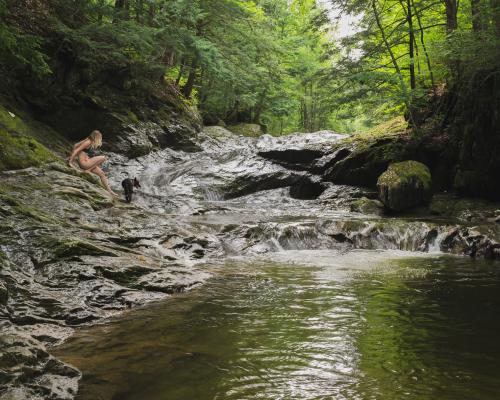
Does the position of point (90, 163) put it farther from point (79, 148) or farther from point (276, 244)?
point (276, 244)

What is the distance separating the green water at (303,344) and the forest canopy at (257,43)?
5.56 m

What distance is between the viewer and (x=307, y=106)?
35.6 meters

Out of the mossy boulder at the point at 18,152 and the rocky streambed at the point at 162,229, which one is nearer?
the rocky streambed at the point at 162,229

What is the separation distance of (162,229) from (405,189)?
7558 mm

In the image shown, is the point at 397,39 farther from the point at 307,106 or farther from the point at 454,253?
the point at 307,106

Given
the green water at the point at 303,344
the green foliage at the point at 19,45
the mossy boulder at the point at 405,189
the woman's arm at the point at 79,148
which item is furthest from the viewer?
the mossy boulder at the point at 405,189

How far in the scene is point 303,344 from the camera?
3434mm

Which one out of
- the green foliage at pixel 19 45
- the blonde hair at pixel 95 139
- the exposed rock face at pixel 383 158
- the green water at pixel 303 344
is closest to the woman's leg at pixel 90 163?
the blonde hair at pixel 95 139

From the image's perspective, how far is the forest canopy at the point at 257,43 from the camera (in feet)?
33.9

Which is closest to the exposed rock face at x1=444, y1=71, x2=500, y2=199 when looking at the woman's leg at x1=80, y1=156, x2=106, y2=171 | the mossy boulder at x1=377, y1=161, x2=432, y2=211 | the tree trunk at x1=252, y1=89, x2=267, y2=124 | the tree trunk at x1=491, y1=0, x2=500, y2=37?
the mossy boulder at x1=377, y1=161, x2=432, y2=211

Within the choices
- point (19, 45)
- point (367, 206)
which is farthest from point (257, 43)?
point (19, 45)

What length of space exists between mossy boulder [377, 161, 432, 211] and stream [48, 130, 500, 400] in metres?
3.31

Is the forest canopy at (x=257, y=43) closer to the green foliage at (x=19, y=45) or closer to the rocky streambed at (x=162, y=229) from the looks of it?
the green foliage at (x=19, y=45)

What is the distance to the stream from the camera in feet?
8.96
